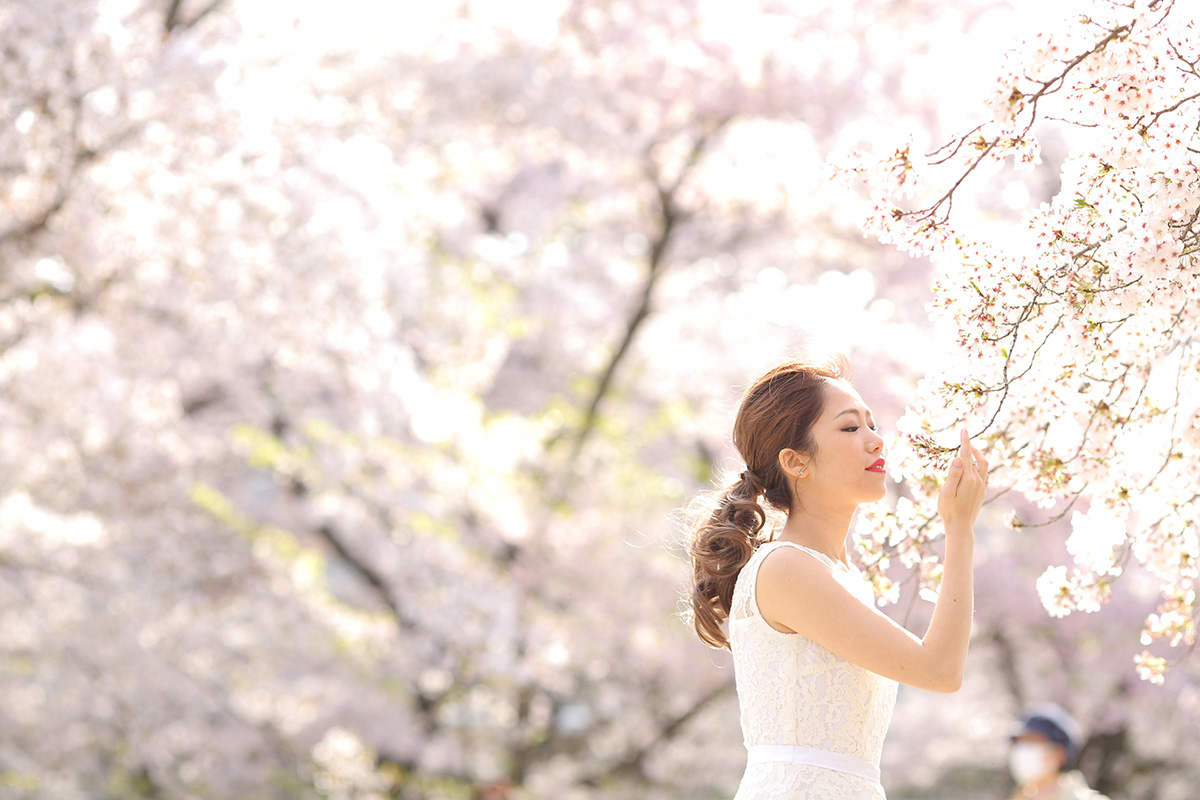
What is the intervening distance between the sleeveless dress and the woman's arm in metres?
0.04

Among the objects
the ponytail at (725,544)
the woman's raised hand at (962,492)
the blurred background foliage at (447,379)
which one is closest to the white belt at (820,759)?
the ponytail at (725,544)

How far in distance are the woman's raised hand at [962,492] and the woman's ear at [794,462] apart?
295 millimetres

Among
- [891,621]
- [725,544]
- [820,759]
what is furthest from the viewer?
[725,544]

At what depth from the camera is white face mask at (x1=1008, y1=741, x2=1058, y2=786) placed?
5215 mm

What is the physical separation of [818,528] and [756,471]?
17 centimetres

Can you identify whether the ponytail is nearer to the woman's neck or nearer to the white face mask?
the woman's neck

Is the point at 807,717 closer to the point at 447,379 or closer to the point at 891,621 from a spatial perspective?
the point at 891,621

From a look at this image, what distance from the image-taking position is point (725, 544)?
8.24ft

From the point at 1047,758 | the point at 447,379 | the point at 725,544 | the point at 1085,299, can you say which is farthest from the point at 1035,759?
the point at 447,379

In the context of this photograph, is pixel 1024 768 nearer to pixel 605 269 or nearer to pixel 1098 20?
pixel 1098 20

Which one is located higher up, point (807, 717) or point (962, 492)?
point (962, 492)

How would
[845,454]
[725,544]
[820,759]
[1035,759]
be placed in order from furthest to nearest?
[1035,759] → [725,544] → [845,454] → [820,759]

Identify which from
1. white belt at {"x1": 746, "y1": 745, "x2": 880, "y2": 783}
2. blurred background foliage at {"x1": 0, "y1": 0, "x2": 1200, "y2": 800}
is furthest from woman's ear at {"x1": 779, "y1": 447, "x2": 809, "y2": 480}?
blurred background foliage at {"x1": 0, "y1": 0, "x2": 1200, "y2": 800}

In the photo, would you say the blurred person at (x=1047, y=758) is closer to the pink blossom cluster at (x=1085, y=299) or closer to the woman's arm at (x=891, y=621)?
the pink blossom cluster at (x=1085, y=299)
